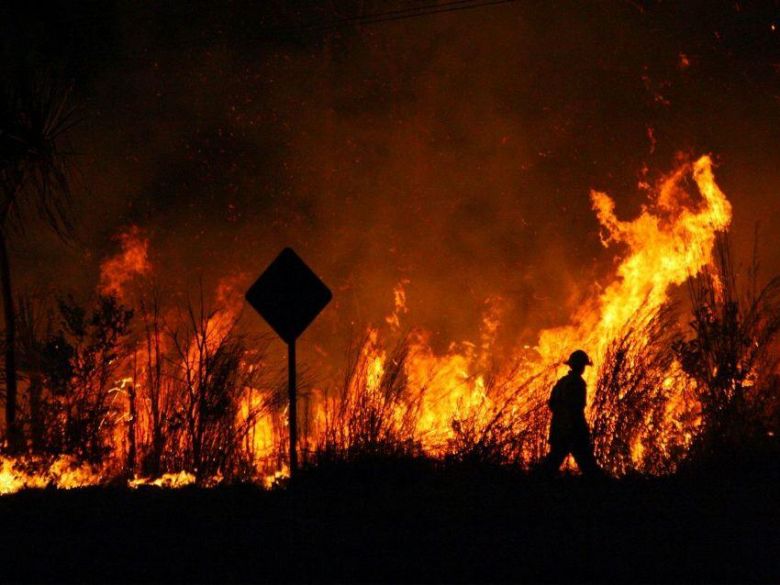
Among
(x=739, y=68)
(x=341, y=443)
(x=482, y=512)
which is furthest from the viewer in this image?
(x=739, y=68)

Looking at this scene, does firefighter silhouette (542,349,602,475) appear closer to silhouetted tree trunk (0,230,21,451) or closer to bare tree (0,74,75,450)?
silhouetted tree trunk (0,230,21,451)

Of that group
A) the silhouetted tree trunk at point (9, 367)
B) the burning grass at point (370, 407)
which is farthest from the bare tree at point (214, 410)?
the silhouetted tree trunk at point (9, 367)

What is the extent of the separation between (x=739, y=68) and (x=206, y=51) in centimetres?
1069

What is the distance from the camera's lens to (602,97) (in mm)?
18422

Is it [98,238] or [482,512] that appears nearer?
[482,512]

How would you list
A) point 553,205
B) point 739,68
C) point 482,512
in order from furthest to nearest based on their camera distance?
point 553,205 → point 739,68 → point 482,512

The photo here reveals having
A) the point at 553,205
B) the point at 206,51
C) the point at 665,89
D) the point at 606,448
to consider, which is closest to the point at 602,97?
the point at 665,89

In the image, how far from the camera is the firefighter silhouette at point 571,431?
10.3 metres

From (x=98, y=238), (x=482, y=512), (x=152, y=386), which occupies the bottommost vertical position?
(x=482, y=512)

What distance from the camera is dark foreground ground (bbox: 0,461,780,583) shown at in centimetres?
597

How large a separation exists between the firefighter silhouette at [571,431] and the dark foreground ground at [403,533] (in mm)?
912

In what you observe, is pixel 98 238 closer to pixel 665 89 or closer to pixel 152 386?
pixel 152 386

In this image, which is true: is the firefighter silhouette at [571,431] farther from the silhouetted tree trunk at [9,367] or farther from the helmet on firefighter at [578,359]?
the silhouetted tree trunk at [9,367]

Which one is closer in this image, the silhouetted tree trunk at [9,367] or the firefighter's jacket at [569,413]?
the firefighter's jacket at [569,413]
